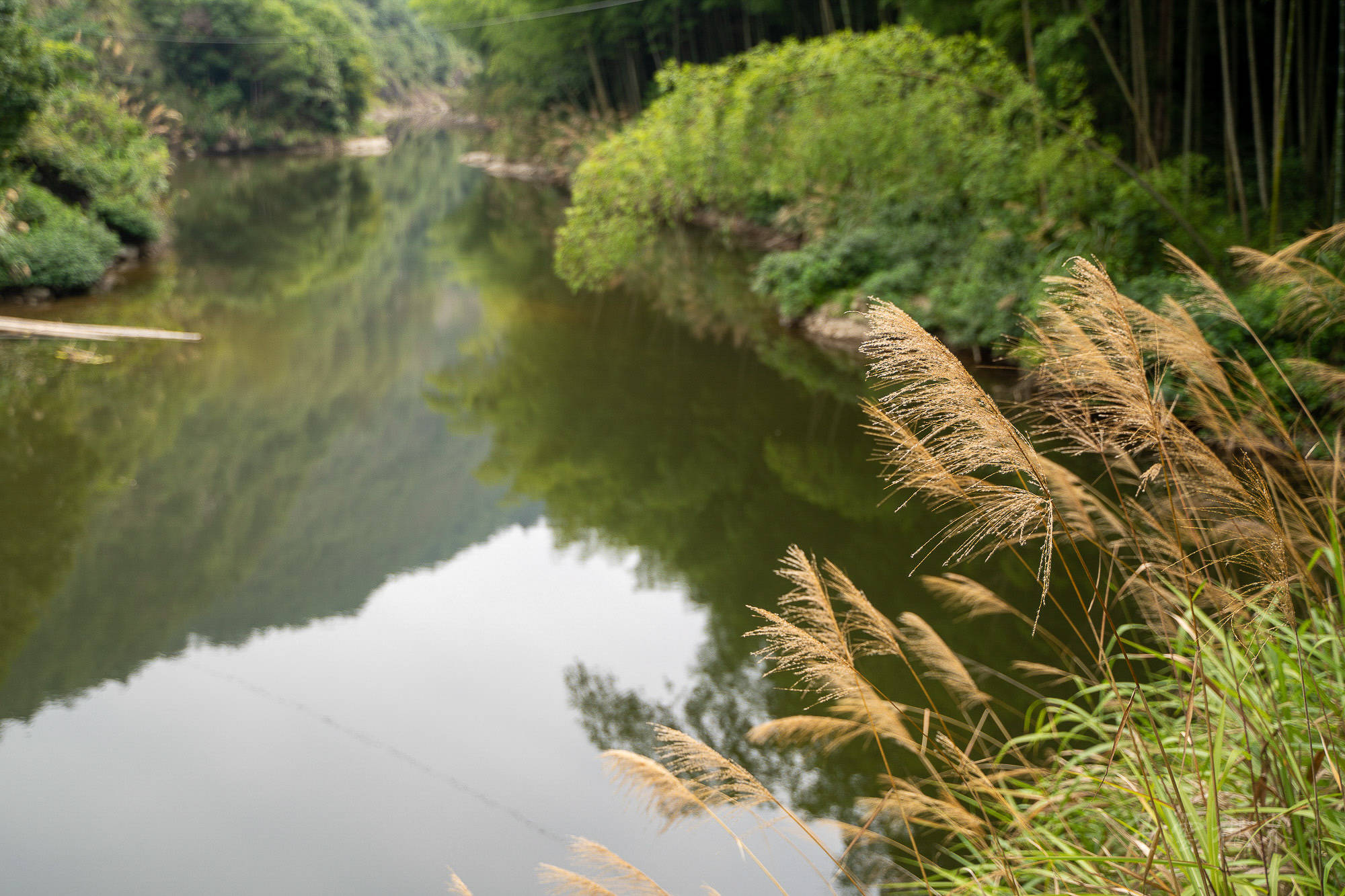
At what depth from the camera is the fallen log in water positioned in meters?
9.90

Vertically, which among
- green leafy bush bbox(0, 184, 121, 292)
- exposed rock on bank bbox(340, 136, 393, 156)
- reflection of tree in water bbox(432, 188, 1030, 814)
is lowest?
reflection of tree in water bbox(432, 188, 1030, 814)

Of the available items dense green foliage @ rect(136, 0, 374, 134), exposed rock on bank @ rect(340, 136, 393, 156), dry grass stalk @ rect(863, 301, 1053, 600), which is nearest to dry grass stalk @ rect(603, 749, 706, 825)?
dry grass stalk @ rect(863, 301, 1053, 600)

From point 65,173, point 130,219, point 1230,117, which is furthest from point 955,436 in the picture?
point 130,219

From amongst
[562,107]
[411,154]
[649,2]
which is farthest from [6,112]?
[411,154]

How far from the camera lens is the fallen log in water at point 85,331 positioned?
9.90 metres

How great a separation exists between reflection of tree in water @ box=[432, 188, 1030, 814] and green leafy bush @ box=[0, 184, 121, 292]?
5531 mm

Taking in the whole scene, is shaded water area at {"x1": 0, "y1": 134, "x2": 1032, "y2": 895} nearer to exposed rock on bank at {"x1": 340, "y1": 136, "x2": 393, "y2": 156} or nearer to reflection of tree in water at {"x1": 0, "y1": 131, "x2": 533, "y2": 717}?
reflection of tree in water at {"x1": 0, "y1": 131, "x2": 533, "y2": 717}

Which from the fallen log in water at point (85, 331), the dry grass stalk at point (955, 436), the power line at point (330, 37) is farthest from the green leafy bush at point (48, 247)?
the power line at point (330, 37)

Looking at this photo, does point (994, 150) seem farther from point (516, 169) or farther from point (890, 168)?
point (516, 169)

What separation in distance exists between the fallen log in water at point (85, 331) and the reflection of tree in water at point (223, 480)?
38cm

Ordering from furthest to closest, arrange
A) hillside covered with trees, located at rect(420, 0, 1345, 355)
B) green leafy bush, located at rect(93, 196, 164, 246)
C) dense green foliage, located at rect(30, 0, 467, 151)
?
dense green foliage, located at rect(30, 0, 467, 151)
green leafy bush, located at rect(93, 196, 164, 246)
hillside covered with trees, located at rect(420, 0, 1345, 355)

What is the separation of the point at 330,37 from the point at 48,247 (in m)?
35.9

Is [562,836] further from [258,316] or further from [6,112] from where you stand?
[6,112]

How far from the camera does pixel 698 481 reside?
21.8 ft
